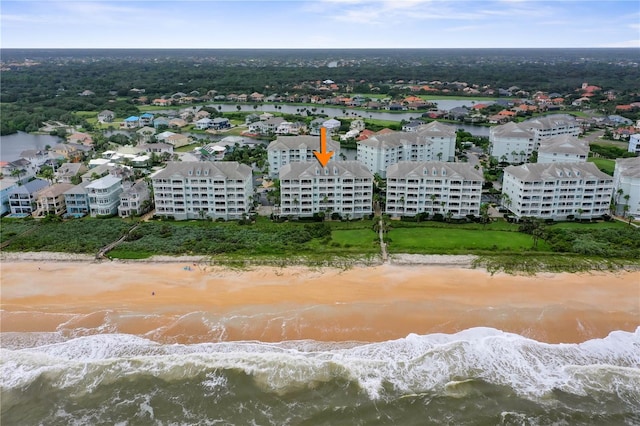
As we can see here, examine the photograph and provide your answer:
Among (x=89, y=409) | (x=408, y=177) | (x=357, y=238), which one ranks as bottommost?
(x=89, y=409)

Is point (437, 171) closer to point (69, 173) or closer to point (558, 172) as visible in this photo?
point (558, 172)

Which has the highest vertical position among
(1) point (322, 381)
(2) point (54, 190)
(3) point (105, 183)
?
(3) point (105, 183)

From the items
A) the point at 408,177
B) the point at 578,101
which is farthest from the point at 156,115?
the point at 578,101

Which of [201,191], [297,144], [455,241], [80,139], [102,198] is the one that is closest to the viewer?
[455,241]

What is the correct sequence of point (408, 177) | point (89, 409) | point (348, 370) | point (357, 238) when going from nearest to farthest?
point (89, 409)
point (348, 370)
point (357, 238)
point (408, 177)

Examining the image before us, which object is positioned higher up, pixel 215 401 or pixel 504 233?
pixel 504 233

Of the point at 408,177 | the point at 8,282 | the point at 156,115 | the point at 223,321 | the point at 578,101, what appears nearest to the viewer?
the point at 223,321

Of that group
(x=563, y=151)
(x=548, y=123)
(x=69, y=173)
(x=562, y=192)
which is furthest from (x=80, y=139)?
(x=548, y=123)

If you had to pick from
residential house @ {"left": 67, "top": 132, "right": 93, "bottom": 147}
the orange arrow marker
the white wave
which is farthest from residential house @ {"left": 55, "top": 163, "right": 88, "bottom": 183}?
the white wave

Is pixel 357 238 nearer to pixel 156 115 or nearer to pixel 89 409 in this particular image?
pixel 89 409
